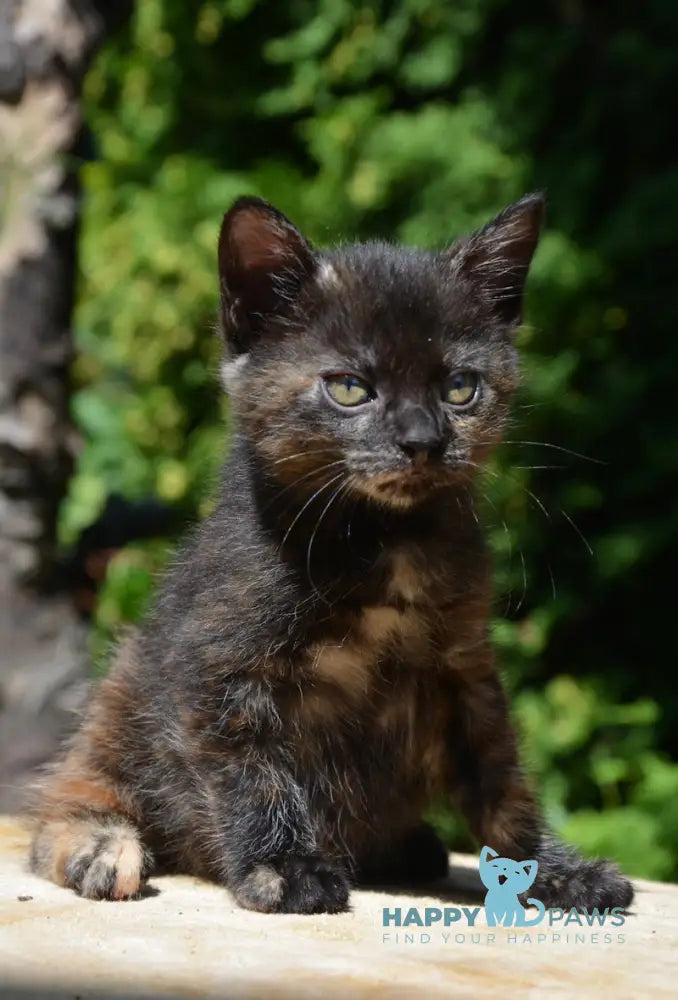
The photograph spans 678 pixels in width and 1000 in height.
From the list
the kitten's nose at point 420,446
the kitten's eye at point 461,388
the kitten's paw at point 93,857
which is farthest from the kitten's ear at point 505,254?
the kitten's paw at point 93,857

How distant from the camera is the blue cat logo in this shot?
2.81 m

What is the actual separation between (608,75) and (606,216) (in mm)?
636

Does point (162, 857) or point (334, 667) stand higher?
point (334, 667)

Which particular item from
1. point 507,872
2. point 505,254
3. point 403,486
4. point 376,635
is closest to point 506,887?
point 507,872

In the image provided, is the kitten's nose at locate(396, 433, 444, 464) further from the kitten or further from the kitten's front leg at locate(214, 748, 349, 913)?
the kitten's front leg at locate(214, 748, 349, 913)

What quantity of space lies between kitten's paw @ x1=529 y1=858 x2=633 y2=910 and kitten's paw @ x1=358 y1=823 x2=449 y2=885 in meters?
0.36

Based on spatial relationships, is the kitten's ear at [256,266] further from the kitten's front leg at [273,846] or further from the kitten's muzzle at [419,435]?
the kitten's front leg at [273,846]

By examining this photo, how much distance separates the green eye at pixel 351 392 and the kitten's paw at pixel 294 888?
3.13 feet

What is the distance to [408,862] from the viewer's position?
10.9 ft

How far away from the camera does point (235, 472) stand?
3.22 m

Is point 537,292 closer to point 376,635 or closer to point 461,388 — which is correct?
point 461,388

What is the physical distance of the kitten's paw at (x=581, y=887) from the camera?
299cm

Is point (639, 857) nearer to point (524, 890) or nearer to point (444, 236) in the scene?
point (524, 890)

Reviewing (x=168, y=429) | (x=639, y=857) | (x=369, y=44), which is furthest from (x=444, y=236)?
(x=639, y=857)
